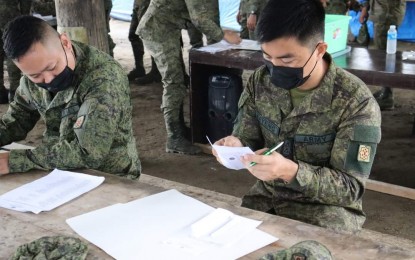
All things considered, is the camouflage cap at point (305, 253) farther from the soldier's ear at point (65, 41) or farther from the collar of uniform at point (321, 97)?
the soldier's ear at point (65, 41)

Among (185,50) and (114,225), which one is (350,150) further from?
(185,50)

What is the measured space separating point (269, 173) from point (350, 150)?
0.28 meters

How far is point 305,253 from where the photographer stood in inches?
44.9

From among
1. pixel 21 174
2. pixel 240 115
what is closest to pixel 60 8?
pixel 21 174

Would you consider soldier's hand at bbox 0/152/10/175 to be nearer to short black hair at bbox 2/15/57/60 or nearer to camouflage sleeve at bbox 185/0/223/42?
short black hair at bbox 2/15/57/60

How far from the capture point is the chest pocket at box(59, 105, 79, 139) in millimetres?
1989

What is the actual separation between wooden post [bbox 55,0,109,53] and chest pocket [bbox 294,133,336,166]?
1663 mm

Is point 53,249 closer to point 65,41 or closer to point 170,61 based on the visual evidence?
point 65,41

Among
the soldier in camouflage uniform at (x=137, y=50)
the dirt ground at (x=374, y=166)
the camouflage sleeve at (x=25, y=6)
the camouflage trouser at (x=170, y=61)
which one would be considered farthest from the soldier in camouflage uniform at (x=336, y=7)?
the camouflage sleeve at (x=25, y=6)

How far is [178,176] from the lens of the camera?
3.61 metres

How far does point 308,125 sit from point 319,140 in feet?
0.19

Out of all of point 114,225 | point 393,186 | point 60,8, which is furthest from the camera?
point 393,186

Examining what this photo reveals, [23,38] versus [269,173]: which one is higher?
[23,38]

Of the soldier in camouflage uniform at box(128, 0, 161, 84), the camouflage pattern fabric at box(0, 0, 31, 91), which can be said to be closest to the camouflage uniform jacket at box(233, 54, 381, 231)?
the camouflage pattern fabric at box(0, 0, 31, 91)
